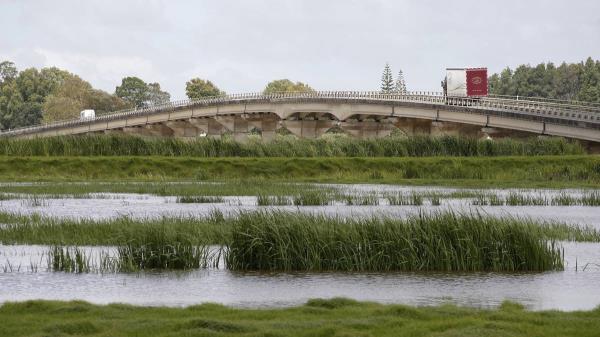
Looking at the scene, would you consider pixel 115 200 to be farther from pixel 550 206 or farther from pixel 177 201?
pixel 550 206

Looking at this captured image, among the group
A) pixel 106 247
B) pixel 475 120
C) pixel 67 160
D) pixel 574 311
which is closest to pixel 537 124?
pixel 475 120

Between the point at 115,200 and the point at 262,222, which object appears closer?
the point at 262,222

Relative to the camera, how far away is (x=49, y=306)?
15234mm

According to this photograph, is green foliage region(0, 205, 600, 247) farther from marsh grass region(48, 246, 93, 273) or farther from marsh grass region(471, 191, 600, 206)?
marsh grass region(471, 191, 600, 206)

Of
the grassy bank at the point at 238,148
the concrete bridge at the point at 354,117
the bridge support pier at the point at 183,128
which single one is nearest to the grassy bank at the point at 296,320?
the grassy bank at the point at 238,148

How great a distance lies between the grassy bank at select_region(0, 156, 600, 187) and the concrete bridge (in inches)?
783

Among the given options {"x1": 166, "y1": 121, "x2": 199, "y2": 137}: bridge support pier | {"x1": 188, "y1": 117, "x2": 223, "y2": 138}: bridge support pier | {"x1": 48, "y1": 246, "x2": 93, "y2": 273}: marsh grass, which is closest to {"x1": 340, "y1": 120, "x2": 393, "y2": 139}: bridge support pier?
{"x1": 188, "y1": 117, "x2": 223, "y2": 138}: bridge support pier

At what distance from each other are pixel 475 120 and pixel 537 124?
837 centimetres

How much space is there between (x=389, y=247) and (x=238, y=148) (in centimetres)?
4104

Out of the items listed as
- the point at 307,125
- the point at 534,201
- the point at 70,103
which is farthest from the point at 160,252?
the point at 70,103

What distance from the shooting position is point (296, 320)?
14250mm

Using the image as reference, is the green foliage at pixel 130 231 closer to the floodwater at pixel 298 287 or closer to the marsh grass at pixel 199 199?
the floodwater at pixel 298 287

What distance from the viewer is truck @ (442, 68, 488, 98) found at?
9712 cm

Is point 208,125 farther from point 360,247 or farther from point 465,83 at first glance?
point 360,247
